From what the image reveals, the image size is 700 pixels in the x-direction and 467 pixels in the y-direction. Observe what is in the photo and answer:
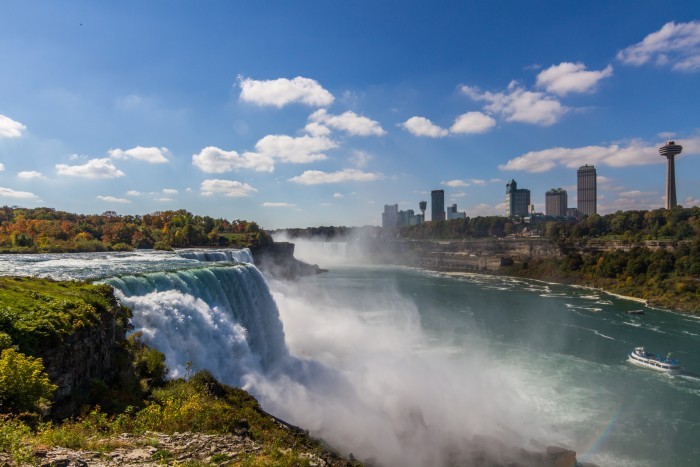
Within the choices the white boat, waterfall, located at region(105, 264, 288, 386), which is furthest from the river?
the white boat

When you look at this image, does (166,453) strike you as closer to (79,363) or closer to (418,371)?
(79,363)

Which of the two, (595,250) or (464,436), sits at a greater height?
(595,250)

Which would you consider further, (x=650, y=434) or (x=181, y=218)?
(x=181, y=218)

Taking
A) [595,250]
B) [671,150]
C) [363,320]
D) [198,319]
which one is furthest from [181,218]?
[671,150]

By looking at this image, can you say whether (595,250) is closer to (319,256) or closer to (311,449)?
(319,256)

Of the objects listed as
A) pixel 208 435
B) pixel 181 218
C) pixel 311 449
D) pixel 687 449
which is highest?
pixel 181 218

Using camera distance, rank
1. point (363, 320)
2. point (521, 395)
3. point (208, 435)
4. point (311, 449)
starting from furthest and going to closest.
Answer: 1. point (363, 320)
2. point (521, 395)
3. point (311, 449)
4. point (208, 435)

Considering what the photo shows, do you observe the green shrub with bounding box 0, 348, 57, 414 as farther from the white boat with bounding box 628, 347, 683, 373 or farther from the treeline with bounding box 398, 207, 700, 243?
the treeline with bounding box 398, 207, 700, 243

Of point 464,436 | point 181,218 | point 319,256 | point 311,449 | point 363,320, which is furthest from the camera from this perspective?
point 319,256
